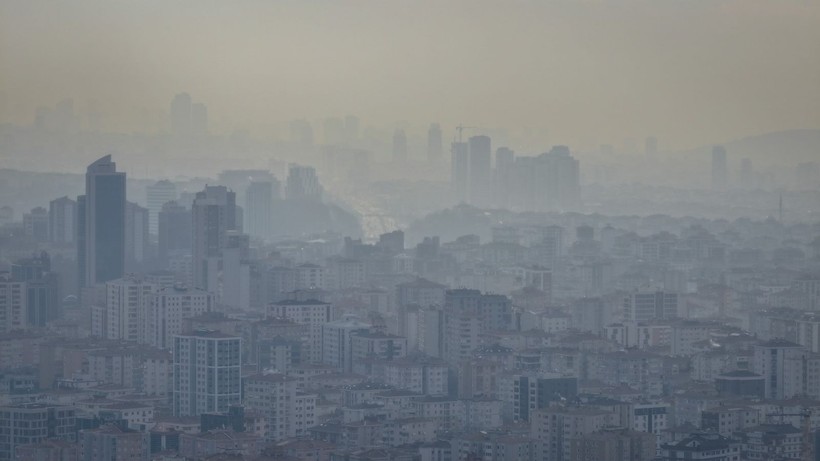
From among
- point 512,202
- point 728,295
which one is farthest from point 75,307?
point 512,202

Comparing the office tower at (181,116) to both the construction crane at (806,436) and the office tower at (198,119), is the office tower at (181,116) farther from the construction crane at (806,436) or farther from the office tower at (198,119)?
the construction crane at (806,436)

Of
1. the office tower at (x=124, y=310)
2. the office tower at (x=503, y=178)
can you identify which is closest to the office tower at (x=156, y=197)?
the office tower at (x=503, y=178)

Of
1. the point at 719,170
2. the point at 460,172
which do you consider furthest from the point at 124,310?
the point at 460,172

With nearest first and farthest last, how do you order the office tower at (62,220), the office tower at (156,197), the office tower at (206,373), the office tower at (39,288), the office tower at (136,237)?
the office tower at (206,373) < the office tower at (39,288) < the office tower at (136,237) < the office tower at (62,220) < the office tower at (156,197)

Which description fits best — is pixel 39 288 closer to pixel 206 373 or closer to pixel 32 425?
pixel 206 373

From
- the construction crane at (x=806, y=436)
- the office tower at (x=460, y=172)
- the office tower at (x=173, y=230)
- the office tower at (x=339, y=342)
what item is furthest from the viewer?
the office tower at (x=460, y=172)

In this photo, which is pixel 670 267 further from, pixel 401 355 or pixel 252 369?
pixel 252 369
